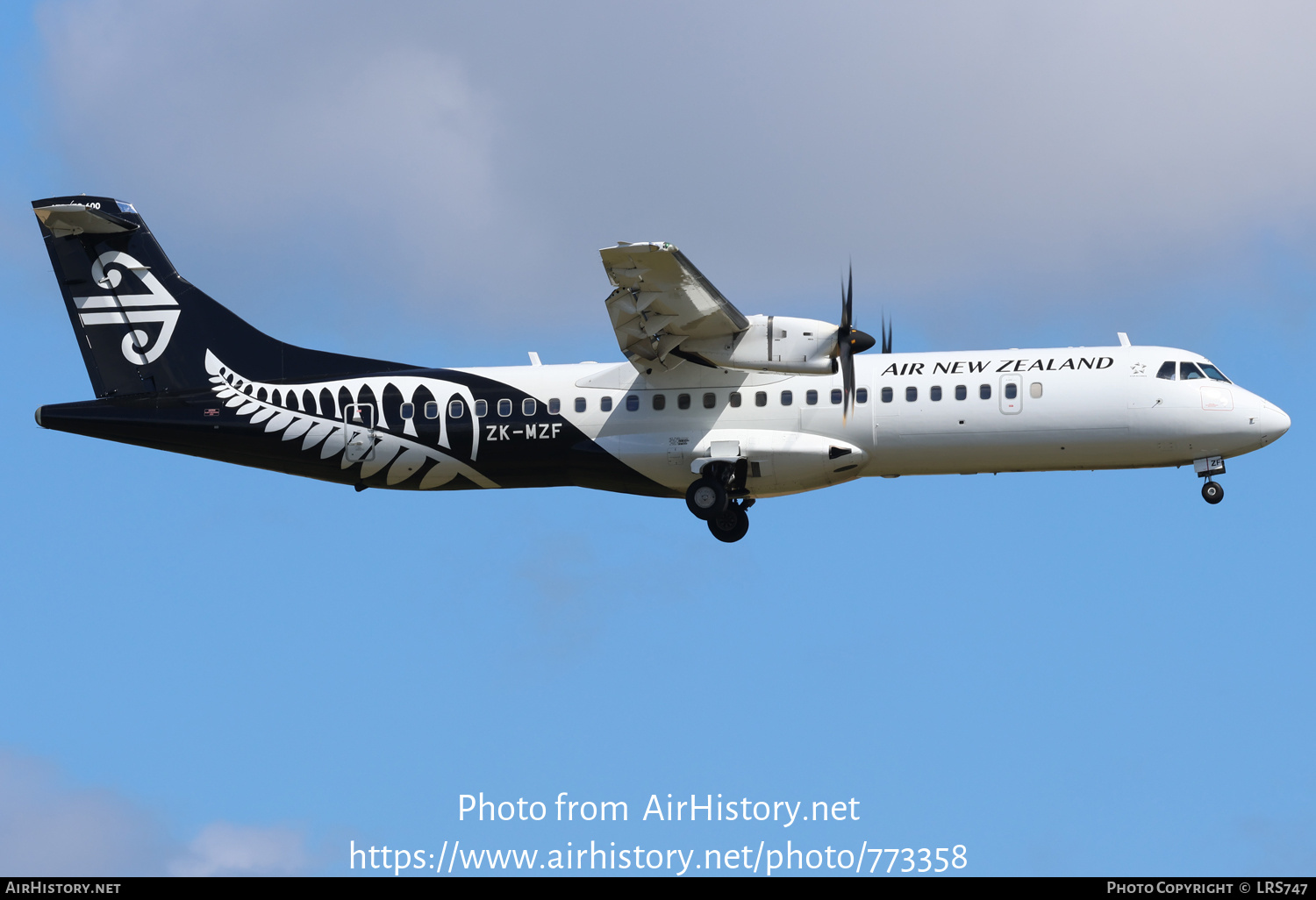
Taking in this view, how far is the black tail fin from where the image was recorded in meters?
30.3

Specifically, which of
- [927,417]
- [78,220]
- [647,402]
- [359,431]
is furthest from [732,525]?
[78,220]

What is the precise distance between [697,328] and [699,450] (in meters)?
2.14

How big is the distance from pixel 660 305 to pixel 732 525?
4324 mm

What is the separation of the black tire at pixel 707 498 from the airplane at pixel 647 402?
0.12ft

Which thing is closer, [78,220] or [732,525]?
[732,525]

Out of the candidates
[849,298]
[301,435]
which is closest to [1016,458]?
[849,298]

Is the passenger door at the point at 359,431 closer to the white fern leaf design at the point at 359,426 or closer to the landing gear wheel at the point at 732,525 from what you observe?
the white fern leaf design at the point at 359,426

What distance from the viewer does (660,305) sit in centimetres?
2770

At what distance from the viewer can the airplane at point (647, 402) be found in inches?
1096

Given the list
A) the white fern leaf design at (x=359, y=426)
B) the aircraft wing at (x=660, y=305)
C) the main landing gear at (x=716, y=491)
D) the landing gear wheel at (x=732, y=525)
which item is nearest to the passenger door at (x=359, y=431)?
the white fern leaf design at (x=359, y=426)

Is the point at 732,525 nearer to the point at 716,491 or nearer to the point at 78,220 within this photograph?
the point at 716,491
